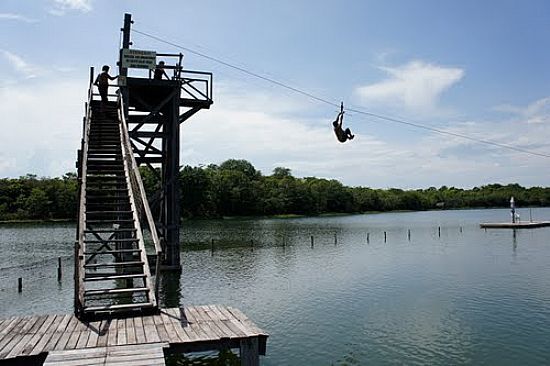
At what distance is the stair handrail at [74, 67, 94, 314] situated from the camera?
34.3 ft

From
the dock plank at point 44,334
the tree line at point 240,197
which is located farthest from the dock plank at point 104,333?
the tree line at point 240,197

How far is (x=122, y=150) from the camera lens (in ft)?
54.0

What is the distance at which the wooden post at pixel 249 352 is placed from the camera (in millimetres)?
9078

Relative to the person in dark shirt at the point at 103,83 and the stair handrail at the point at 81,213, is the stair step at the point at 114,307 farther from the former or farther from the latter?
the person in dark shirt at the point at 103,83

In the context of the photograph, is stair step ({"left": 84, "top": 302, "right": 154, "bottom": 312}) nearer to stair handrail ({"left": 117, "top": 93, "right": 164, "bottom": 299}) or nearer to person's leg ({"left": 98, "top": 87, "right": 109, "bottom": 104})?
stair handrail ({"left": 117, "top": 93, "right": 164, "bottom": 299})

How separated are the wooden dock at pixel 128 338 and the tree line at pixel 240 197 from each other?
64.6 m

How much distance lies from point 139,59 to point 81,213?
459 inches

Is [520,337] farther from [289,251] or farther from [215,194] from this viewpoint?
[215,194]

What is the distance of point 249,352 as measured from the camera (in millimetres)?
9117

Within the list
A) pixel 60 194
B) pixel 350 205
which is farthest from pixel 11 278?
pixel 350 205

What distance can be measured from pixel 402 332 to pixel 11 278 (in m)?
21.4

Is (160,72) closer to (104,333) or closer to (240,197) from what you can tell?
(104,333)

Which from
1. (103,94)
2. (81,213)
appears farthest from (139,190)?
(103,94)

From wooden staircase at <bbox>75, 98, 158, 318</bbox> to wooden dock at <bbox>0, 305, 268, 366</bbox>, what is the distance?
62 cm
